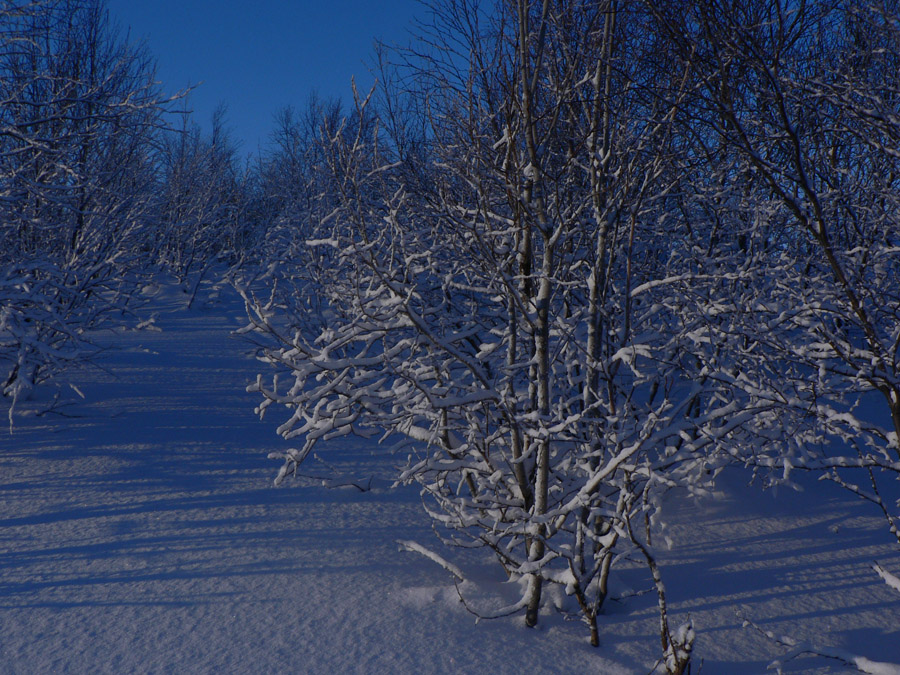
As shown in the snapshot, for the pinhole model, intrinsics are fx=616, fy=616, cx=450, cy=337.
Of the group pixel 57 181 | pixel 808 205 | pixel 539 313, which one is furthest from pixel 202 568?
pixel 57 181

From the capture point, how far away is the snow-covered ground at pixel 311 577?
3.23 m

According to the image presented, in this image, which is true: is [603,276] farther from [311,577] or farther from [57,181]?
[57,181]

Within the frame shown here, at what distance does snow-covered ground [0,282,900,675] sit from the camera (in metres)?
3.23

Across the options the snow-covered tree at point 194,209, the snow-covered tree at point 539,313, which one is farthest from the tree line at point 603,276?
the snow-covered tree at point 194,209

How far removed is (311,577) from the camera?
12.7ft

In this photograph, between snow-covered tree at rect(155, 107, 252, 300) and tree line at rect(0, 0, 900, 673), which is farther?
snow-covered tree at rect(155, 107, 252, 300)

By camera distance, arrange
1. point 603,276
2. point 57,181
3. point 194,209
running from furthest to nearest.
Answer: point 194,209 < point 57,181 < point 603,276

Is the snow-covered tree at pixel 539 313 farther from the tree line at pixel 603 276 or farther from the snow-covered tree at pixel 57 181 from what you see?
the snow-covered tree at pixel 57 181

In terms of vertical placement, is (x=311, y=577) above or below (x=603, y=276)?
below

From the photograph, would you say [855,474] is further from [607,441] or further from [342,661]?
[342,661]

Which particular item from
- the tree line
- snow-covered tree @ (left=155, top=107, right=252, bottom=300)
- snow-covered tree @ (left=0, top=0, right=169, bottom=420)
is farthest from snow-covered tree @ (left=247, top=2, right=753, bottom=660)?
snow-covered tree @ (left=155, top=107, right=252, bottom=300)

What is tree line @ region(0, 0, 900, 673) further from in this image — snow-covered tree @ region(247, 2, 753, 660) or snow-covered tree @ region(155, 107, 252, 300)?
snow-covered tree @ region(155, 107, 252, 300)

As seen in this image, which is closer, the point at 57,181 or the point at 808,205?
the point at 808,205

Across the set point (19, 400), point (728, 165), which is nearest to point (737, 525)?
point (728, 165)
